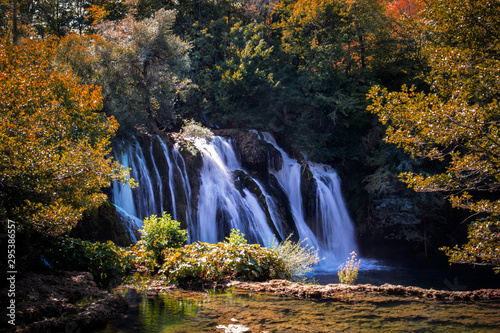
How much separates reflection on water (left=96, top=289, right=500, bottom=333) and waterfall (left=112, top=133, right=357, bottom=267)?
259 inches

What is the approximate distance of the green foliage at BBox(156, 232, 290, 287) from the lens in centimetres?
683

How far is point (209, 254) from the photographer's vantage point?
23.5 feet

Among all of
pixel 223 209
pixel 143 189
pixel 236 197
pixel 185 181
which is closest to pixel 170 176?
pixel 185 181

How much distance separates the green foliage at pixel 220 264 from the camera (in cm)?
683

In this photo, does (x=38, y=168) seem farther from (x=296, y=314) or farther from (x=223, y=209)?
(x=223, y=209)

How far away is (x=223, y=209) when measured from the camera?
1566 centimetres

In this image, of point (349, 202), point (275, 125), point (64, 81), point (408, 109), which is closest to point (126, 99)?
point (64, 81)

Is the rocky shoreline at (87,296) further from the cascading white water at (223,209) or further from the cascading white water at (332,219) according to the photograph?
the cascading white water at (332,219)

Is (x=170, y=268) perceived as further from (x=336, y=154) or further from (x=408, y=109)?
(x=336, y=154)

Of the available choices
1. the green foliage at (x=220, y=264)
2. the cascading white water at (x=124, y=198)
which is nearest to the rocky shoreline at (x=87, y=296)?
the green foliage at (x=220, y=264)

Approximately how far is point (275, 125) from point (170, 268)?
1675 centimetres

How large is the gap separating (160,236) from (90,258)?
5.36ft

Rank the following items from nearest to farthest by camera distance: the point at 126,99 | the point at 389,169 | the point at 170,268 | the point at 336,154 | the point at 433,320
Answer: the point at 433,320, the point at 170,268, the point at 126,99, the point at 389,169, the point at 336,154

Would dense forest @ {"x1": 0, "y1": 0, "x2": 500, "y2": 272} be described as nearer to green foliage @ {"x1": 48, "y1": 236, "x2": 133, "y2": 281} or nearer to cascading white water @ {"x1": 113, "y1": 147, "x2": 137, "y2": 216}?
green foliage @ {"x1": 48, "y1": 236, "x2": 133, "y2": 281}
